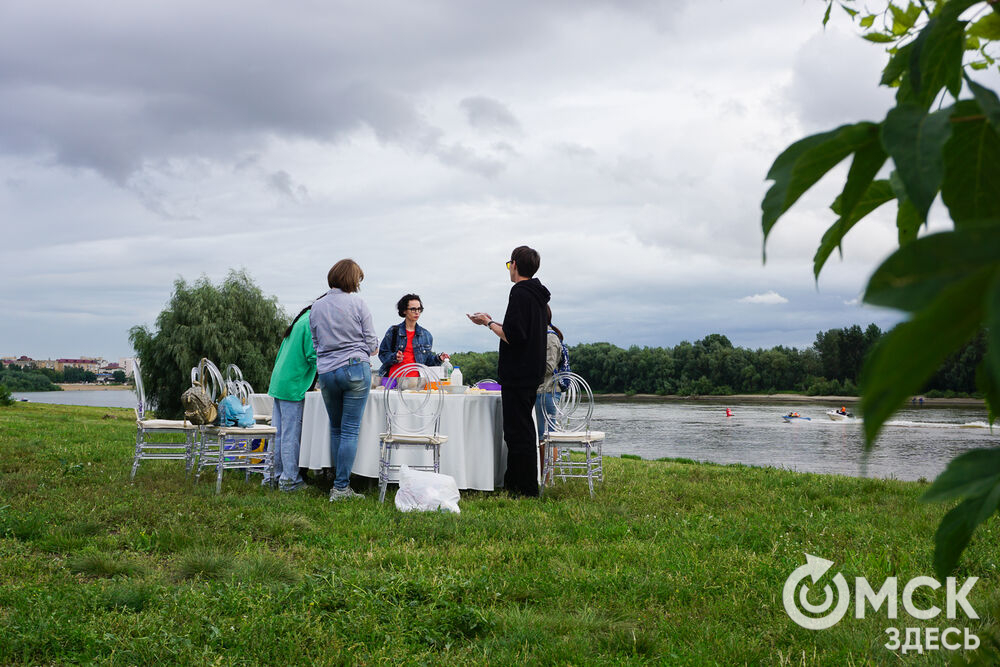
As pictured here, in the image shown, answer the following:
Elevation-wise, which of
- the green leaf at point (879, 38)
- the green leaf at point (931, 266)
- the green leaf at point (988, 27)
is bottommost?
the green leaf at point (931, 266)

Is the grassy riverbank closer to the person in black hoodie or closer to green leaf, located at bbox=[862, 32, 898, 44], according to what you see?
the person in black hoodie

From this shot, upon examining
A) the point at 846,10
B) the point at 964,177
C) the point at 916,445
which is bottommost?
the point at 916,445

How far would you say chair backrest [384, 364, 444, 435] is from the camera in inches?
238

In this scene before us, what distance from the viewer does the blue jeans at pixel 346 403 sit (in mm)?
5797

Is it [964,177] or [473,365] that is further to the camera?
[473,365]

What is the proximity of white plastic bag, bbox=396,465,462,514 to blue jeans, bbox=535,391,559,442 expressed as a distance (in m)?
1.33

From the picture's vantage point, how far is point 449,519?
4703 mm

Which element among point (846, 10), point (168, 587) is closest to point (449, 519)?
point (168, 587)

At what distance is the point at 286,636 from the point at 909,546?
323cm

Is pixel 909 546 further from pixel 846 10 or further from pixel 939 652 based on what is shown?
pixel 846 10

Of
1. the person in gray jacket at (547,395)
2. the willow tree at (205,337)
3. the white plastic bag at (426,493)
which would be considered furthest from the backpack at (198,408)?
the willow tree at (205,337)

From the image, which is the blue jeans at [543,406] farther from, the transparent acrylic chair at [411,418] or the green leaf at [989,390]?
the green leaf at [989,390]

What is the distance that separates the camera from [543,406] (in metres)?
6.51

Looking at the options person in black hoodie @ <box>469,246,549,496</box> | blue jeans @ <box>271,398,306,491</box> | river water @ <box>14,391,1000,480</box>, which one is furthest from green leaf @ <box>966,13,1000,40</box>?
river water @ <box>14,391,1000,480</box>
